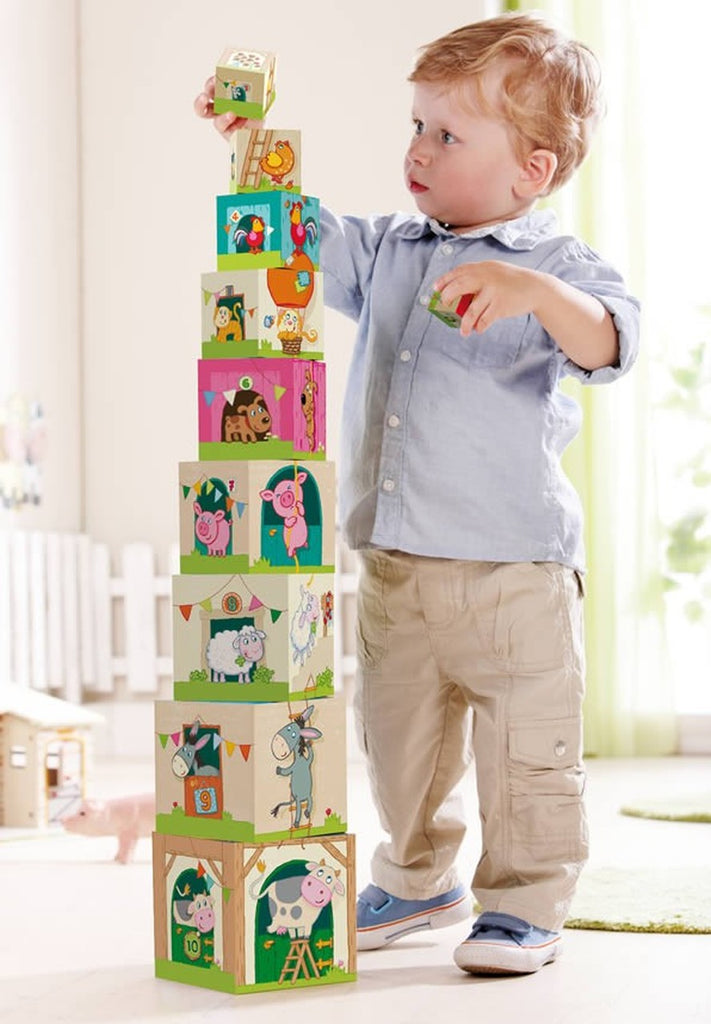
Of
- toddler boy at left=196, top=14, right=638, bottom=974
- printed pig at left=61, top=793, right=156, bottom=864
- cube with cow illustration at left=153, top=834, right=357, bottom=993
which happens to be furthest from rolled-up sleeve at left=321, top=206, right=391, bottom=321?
printed pig at left=61, top=793, right=156, bottom=864

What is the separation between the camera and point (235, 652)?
142cm

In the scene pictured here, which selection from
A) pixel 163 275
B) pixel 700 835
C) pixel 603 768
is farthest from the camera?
pixel 163 275

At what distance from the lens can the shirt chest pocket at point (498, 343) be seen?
1.57 m

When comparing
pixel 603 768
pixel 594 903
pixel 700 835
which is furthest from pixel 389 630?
pixel 603 768

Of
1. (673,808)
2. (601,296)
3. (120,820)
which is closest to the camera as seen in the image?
(601,296)

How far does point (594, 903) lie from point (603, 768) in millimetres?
1604

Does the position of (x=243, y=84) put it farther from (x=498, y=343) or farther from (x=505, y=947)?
(x=505, y=947)

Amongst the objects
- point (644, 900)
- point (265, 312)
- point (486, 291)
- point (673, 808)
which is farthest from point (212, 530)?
point (673, 808)

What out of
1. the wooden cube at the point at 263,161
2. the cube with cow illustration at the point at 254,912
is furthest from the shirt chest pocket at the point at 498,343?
the cube with cow illustration at the point at 254,912

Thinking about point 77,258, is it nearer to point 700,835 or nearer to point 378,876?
point 700,835

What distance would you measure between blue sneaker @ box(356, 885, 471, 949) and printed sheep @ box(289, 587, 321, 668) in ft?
1.19

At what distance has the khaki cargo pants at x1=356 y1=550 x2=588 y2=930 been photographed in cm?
153

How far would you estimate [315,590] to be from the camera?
56.6 inches

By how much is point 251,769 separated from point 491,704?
11.3 inches
